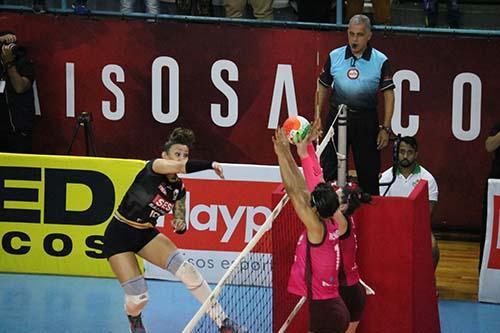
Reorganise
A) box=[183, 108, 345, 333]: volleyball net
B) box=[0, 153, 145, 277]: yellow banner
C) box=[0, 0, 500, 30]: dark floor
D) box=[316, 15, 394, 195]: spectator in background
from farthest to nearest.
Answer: box=[0, 0, 500, 30]: dark floor, box=[0, 153, 145, 277]: yellow banner, box=[316, 15, 394, 195]: spectator in background, box=[183, 108, 345, 333]: volleyball net

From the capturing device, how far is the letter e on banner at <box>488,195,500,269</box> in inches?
535

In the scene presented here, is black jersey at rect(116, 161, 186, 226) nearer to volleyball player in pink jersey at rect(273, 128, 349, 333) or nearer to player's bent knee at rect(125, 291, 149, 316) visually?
player's bent knee at rect(125, 291, 149, 316)

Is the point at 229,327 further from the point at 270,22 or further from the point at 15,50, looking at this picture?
the point at 15,50

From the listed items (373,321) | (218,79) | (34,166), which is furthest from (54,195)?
(373,321)

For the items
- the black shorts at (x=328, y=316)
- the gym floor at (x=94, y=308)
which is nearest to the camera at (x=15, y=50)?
the gym floor at (x=94, y=308)

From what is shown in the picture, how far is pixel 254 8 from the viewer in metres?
15.9

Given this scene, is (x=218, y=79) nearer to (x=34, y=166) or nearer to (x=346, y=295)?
(x=34, y=166)

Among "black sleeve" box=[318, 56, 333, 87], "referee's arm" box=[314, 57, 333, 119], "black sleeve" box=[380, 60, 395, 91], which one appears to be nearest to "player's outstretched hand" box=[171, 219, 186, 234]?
"referee's arm" box=[314, 57, 333, 119]

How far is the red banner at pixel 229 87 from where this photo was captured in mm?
15609

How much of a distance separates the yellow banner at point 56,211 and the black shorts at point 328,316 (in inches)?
162

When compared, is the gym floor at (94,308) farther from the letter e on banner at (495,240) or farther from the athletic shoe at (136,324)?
the athletic shoe at (136,324)

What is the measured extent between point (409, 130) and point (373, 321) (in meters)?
4.38

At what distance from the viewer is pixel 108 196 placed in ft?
46.9

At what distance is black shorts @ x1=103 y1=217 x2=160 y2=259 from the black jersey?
9 cm
